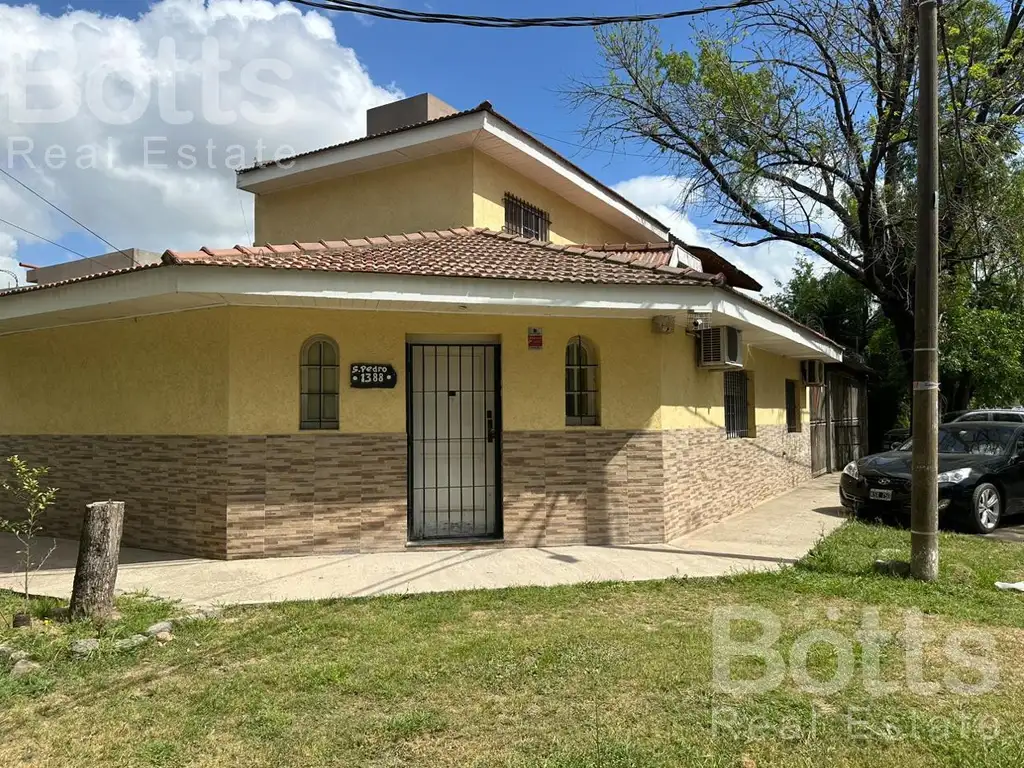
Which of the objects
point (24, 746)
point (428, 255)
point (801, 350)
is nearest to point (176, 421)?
point (428, 255)

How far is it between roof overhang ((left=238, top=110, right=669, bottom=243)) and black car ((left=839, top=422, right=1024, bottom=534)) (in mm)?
6149

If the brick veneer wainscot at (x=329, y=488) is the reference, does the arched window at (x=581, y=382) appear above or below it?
above

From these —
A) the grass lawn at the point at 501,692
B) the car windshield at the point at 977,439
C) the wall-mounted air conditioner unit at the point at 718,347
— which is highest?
the wall-mounted air conditioner unit at the point at 718,347

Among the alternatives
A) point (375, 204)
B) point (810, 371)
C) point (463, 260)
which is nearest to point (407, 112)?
point (375, 204)

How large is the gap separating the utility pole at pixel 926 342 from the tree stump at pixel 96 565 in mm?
6633

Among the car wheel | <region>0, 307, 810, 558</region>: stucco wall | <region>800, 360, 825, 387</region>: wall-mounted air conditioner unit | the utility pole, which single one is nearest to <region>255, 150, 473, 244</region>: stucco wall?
<region>0, 307, 810, 558</region>: stucco wall

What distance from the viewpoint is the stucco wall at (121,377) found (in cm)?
739

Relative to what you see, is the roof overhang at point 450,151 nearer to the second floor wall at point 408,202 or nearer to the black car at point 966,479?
the second floor wall at point 408,202

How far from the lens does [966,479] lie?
8734 mm

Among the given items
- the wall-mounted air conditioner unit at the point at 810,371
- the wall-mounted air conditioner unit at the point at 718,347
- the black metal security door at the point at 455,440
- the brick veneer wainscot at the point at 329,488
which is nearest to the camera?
the brick veneer wainscot at the point at 329,488

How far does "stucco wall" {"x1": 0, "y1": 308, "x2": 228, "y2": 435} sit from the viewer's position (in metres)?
7.39

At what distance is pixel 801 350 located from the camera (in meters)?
13.0

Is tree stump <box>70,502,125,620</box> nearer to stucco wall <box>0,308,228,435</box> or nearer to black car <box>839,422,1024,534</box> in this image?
stucco wall <box>0,308,228,435</box>

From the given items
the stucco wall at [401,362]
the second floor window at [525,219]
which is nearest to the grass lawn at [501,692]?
the stucco wall at [401,362]
